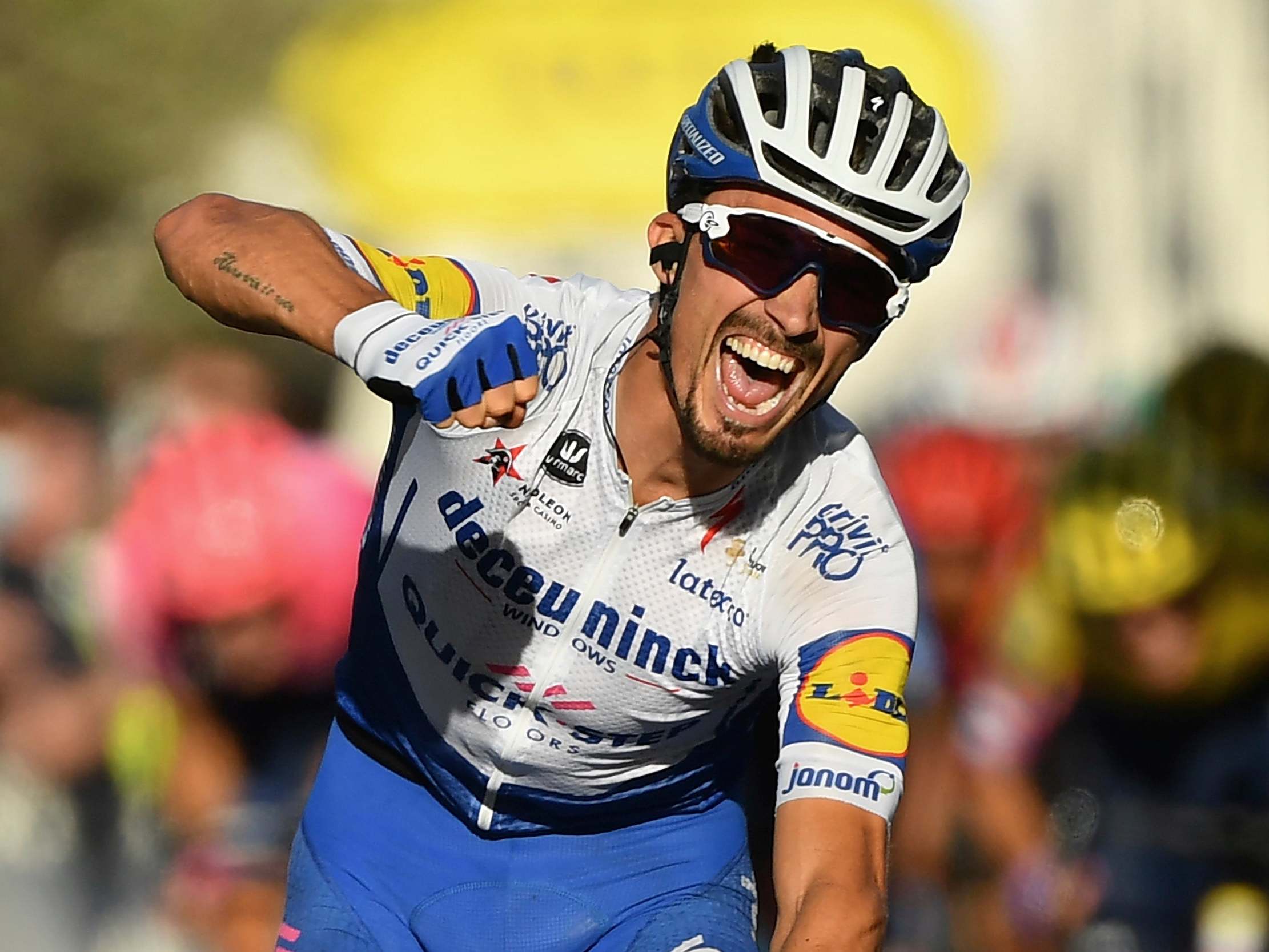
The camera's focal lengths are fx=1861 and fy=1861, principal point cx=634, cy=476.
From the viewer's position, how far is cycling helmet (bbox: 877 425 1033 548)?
23.4 ft

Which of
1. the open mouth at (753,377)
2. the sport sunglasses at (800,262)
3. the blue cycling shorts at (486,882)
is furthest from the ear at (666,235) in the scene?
the blue cycling shorts at (486,882)

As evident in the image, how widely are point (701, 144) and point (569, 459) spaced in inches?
25.8

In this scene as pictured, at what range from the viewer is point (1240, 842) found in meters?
6.59

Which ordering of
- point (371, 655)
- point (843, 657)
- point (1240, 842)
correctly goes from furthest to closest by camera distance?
1. point (1240, 842)
2. point (371, 655)
3. point (843, 657)

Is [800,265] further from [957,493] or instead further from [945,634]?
[945,634]

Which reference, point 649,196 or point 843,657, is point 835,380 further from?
point 649,196

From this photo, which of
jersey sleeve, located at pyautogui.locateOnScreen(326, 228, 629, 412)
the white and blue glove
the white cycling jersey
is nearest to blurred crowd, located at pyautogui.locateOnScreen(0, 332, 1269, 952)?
the white cycling jersey

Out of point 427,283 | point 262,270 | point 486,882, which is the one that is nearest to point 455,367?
point 262,270

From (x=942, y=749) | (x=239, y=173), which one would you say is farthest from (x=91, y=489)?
(x=942, y=749)

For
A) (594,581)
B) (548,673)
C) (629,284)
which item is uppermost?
(594,581)

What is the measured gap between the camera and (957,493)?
7.17 meters

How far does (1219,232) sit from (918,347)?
1.90m

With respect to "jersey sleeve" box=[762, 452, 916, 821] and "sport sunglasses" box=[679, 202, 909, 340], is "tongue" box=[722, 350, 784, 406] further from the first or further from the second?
"jersey sleeve" box=[762, 452, 916, 821]

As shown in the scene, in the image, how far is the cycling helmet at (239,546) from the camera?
6.46 m
